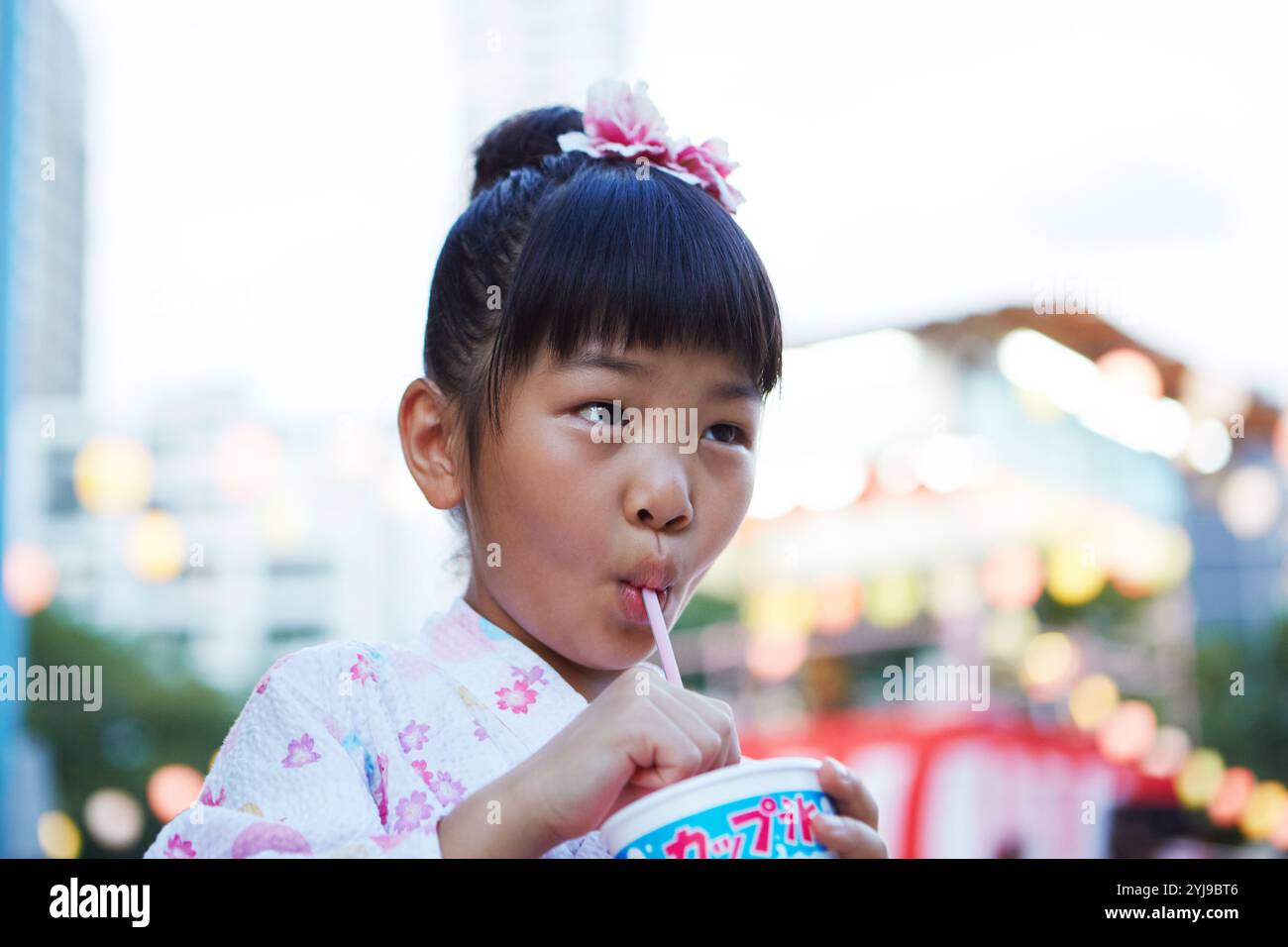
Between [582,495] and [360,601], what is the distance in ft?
67.2

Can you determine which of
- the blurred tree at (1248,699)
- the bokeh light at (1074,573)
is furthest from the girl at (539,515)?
the blurred tree at (1248,699)

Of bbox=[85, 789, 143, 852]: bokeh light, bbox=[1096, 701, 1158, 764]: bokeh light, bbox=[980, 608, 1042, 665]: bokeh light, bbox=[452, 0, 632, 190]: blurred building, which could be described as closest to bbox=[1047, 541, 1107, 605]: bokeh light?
bbox=[980, 608, 1042, 665]: bokeh light

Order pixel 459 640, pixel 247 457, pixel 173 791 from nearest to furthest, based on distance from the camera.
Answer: pixel 459 640 < pixel 173 791 < pixel 247 457

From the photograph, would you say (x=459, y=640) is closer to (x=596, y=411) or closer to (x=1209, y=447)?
(x=596, y=411)

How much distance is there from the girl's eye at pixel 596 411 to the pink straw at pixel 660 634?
4.9 inches

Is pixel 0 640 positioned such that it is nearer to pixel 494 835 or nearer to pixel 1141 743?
pixel 494 835

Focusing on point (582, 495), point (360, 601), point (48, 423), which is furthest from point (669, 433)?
point (360, 601)

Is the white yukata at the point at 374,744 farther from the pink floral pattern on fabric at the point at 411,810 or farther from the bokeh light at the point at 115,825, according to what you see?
the bokeh light at the point at 115,825

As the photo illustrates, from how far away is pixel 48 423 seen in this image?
7.13 ft

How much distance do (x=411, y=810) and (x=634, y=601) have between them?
8.2 inches

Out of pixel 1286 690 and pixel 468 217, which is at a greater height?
pixel 468 217

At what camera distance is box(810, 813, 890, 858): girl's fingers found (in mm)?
647

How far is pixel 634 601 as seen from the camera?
86cm

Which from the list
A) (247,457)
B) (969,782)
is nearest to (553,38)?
(247,457)
